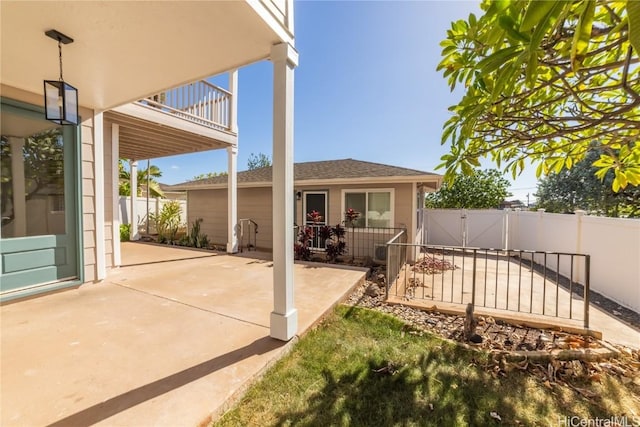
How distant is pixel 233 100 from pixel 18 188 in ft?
17.8

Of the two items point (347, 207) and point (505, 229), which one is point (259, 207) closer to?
point (347, 207)

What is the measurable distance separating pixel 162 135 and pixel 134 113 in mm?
1626

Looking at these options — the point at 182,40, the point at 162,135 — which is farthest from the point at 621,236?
the point at 162,135

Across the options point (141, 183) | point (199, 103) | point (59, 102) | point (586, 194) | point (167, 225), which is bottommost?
point (167, 225)

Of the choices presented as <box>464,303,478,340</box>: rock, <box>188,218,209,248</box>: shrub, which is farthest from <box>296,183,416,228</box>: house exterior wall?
<box>464,303,478,340</box>: rock

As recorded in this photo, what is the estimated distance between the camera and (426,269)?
22.5 feet

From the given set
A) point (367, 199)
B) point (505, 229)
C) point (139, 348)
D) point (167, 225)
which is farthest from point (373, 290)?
point (167, 225)

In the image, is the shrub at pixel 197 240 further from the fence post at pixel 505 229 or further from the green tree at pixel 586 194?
the green tree at pixel 586 194

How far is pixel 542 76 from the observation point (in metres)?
2.22

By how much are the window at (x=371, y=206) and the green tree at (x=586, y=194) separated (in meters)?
13.2

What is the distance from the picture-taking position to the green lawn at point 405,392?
6.57 ft

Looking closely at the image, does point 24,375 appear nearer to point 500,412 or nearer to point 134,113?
point 500,412
